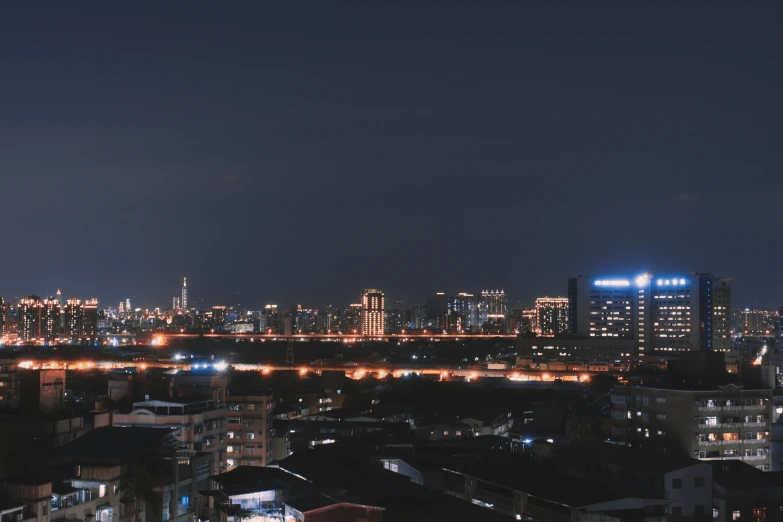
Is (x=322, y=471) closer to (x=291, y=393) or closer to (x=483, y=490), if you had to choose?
(x=483, y=490)

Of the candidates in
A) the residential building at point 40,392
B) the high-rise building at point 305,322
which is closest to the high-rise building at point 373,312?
the high-rise building at point 305,322

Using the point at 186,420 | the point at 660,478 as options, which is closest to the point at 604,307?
the point at 186,420

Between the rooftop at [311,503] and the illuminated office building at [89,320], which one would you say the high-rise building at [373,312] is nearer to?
the illuminated office building at [89,320]

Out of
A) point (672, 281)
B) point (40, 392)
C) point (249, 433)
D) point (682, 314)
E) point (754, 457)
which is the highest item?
point (672, 281)

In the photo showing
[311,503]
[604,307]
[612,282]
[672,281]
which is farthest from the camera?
[612,282]

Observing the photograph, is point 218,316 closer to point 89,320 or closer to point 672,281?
point 89,320

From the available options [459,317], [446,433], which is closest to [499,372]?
[446,433]
